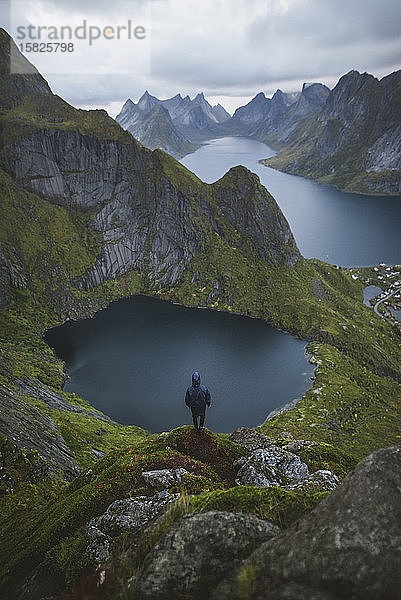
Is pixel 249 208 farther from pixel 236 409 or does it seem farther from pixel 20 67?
pixel 20 67

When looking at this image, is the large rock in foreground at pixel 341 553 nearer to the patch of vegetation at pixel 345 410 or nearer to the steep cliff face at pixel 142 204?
the patch of vegetation at pixel 345 410

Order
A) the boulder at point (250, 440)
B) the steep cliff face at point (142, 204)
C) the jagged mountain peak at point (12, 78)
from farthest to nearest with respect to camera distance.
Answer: the steep cliff face at point (142, 204)
the jagged mountain peak at point (12, 78)
the boulder at point (250, 440)

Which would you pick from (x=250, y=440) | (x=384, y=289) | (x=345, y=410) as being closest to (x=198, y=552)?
(x=250, y=440)

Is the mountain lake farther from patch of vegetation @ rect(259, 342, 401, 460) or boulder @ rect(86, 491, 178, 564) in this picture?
boulder @ rect(86, 491, 178, 564)

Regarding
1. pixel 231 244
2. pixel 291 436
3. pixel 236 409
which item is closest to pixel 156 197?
pixel 231 244

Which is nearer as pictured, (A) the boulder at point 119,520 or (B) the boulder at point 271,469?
(A) the boulder at point 119,520

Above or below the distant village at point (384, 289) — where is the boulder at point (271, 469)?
below

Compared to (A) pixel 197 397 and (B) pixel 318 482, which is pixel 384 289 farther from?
(A) pixel 197 397

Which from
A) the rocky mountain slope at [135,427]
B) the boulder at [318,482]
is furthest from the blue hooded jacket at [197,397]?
the boulder at [318,482]
